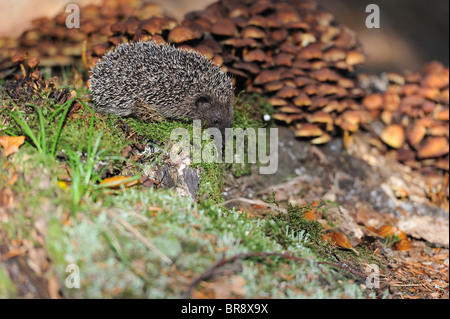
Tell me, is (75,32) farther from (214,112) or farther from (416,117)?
(416,117)

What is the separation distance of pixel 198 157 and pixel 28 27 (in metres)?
4.66

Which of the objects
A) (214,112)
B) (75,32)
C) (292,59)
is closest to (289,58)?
(292,59)

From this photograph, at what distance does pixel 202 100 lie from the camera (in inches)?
203

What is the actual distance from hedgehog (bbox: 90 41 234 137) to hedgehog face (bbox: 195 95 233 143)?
0.11 m

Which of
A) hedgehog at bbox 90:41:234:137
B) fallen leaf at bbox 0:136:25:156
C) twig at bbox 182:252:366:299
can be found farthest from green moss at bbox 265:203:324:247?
fallen leaf at bbox 0:136:25:156

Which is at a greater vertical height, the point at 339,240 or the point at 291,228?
the point at 291,228

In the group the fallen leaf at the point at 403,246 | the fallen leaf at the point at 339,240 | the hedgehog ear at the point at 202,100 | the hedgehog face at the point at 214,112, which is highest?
the hedgehog ear at the point at 202,100

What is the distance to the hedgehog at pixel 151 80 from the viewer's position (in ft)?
15.0

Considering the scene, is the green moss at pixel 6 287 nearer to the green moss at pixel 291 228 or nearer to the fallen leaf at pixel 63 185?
the fallen leaf at pixel 63 185

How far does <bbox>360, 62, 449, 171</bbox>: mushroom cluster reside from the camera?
684 centimetres

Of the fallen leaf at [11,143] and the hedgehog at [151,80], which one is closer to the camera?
the fallen leaf at [11,143]

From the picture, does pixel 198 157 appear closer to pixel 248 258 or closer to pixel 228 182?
pixel 228 182

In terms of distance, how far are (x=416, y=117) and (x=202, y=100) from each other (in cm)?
450

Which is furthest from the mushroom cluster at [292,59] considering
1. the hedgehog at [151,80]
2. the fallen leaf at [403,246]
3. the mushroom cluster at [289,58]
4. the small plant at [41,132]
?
the small plant at [41,132]
